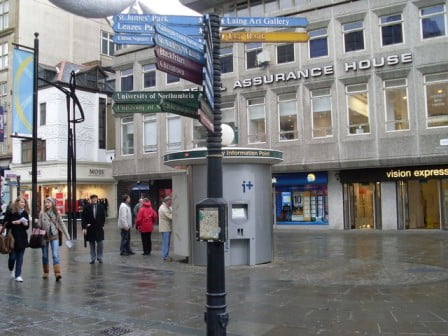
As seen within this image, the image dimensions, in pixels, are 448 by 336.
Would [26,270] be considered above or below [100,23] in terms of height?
below

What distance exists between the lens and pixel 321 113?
26.4 m

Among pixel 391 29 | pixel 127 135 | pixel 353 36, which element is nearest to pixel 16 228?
pixel 353 36

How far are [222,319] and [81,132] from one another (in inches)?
1477

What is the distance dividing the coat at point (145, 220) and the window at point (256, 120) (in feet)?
45.1

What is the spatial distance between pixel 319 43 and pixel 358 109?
404 centimetres

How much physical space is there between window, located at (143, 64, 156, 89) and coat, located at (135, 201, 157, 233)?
18517 millimetres

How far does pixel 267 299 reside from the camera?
8.53 meters

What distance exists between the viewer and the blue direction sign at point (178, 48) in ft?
17.6

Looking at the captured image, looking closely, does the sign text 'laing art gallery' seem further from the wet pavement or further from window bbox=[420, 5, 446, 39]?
the wet pavement

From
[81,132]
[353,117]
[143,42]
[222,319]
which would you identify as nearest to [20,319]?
[222,319]

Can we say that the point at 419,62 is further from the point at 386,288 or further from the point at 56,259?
the point at 56,259

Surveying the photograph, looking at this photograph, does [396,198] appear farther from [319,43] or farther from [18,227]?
[18,227]

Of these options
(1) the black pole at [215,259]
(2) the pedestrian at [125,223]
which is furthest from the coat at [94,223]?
(1) the black pole at [215,259]

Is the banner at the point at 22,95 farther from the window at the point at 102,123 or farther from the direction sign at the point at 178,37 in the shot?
the window at the point at 102,123
